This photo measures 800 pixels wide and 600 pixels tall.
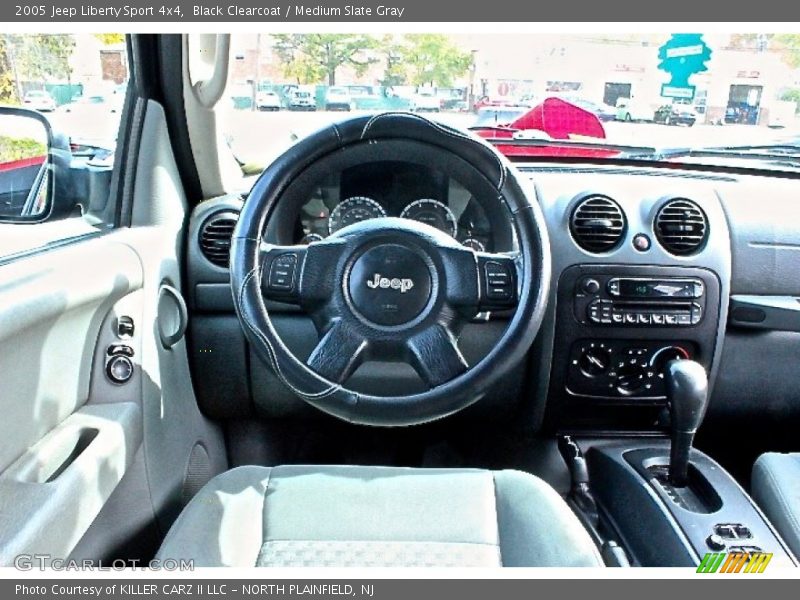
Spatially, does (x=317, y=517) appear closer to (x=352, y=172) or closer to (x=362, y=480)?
(x=362, y=480)

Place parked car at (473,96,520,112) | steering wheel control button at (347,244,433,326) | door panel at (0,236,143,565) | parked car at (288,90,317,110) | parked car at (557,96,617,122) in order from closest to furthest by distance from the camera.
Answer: door panel at (0,236,143,565)
steering wheel control button at (347,244,433,326)
parked car at (288,90,317,110)
parked car at (473,96,520,112)
parked car at (557,96,617,122)

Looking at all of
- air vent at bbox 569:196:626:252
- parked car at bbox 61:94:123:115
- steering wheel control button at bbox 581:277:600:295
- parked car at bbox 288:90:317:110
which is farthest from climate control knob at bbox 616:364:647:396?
parked car at bbox 61:94:123:115

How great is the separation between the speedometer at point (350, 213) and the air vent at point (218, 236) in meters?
0.43

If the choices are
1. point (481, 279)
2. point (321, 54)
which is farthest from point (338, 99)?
point (481, 279)

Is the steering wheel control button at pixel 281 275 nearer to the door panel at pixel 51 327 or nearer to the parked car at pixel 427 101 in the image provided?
the door panel at pixel 51 327

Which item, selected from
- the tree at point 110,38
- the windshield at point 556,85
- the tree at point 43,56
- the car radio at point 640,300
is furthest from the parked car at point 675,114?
the tree at point 43,56

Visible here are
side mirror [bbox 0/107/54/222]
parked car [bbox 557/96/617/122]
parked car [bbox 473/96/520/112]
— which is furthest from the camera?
parked car [bbox 557/96/617/122]

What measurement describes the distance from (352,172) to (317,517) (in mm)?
795

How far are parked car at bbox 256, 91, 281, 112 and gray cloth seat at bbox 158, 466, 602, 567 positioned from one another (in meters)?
0.97

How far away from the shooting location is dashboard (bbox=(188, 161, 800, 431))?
2.09 m

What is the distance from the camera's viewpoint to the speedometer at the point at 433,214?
1784 millimetres

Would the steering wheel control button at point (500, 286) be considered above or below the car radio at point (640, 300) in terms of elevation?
above

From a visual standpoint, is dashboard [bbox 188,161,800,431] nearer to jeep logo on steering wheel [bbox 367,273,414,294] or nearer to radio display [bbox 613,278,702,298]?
radio display [bbox 613,278,702,298]

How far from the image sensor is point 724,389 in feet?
7.51
